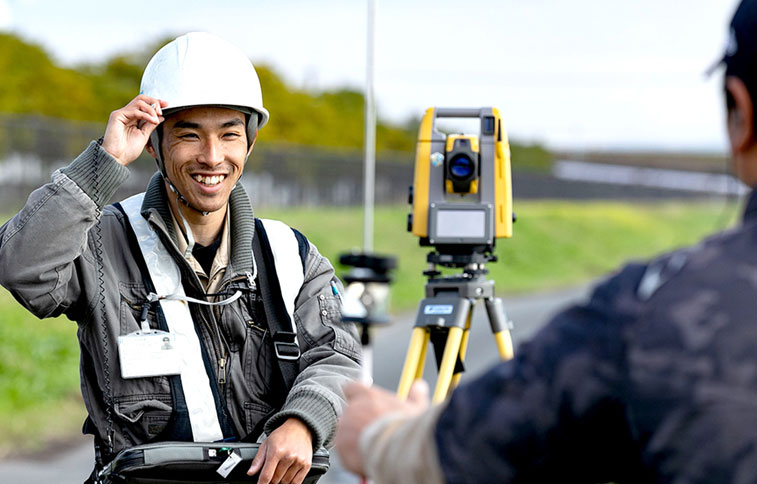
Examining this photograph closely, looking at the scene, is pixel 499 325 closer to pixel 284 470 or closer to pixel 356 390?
pixel 284 470

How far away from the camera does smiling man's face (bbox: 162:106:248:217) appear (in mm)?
3252

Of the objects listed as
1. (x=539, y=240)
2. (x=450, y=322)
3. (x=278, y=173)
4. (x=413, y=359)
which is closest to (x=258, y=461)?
(x=413, y=359)

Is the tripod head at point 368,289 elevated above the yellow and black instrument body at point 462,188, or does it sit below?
below

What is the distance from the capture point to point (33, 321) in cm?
1143

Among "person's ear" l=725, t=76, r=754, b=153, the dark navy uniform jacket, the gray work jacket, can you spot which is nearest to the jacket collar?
the gray work jacket

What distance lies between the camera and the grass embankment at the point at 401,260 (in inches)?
344

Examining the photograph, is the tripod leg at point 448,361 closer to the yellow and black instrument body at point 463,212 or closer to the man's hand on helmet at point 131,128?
the yellow and black instrument body at point 463,212

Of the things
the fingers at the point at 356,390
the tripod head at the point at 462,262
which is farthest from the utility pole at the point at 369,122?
the fingers at the point at 356,390

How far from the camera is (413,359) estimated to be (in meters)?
3.04

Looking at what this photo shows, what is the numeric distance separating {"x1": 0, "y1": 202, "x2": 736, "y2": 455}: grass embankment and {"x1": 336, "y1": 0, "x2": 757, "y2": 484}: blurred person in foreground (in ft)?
3.26

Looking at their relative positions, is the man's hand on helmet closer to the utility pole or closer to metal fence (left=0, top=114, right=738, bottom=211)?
the utility pole

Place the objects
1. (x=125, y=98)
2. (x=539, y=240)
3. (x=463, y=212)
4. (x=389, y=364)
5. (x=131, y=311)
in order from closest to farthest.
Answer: (x=131, y=311), (x=463, y=212), (x=389, y=364), (x=539, y=240), (x=125, y=98)

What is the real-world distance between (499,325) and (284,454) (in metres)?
0.83

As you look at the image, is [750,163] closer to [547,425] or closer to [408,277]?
[547,425]
